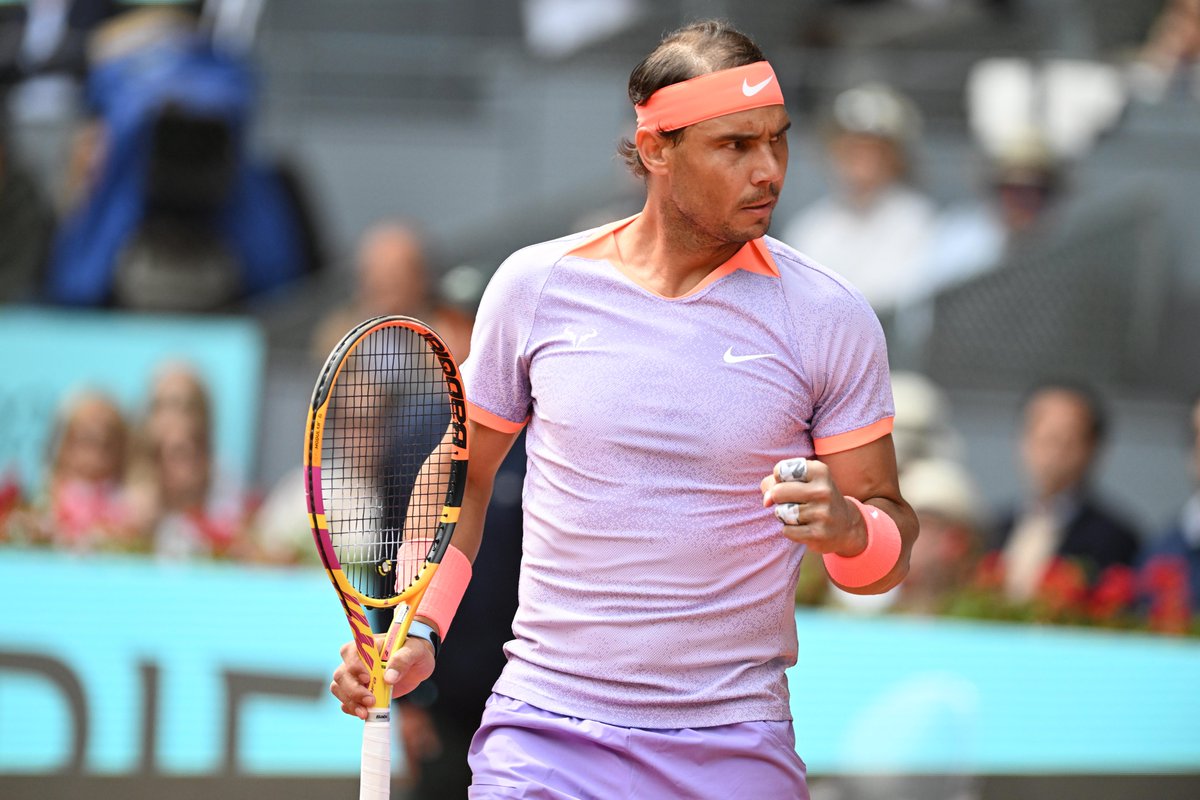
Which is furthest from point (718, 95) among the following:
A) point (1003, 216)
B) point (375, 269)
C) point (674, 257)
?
point (1003, 216)

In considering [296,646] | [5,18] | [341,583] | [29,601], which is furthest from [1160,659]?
[5,18]

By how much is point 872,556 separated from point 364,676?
90 centimetres

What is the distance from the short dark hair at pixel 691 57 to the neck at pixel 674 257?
0.15 metres

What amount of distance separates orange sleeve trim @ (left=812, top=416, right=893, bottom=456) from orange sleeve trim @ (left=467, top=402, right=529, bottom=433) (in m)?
0.60

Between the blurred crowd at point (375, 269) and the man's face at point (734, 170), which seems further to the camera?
the blurred crowd at point (375, 269)

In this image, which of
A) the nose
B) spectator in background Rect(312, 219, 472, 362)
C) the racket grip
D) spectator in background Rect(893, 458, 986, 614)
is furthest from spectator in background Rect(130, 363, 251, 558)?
the nose

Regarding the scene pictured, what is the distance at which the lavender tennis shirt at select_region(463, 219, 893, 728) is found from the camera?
308 centimetres

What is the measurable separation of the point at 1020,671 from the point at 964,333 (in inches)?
125

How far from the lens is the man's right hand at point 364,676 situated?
312 centimetres

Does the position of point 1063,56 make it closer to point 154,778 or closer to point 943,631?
point 943,631

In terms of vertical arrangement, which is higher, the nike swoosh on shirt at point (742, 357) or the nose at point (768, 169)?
the nose at point (768, 169)

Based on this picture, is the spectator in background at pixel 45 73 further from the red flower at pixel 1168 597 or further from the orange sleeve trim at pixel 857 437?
the orange sleeve trim at pixel 857 437

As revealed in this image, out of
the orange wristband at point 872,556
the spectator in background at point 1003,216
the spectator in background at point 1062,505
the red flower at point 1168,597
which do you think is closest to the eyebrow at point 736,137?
the orange wristband at point 872,556

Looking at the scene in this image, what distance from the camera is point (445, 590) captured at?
11.0 ft
